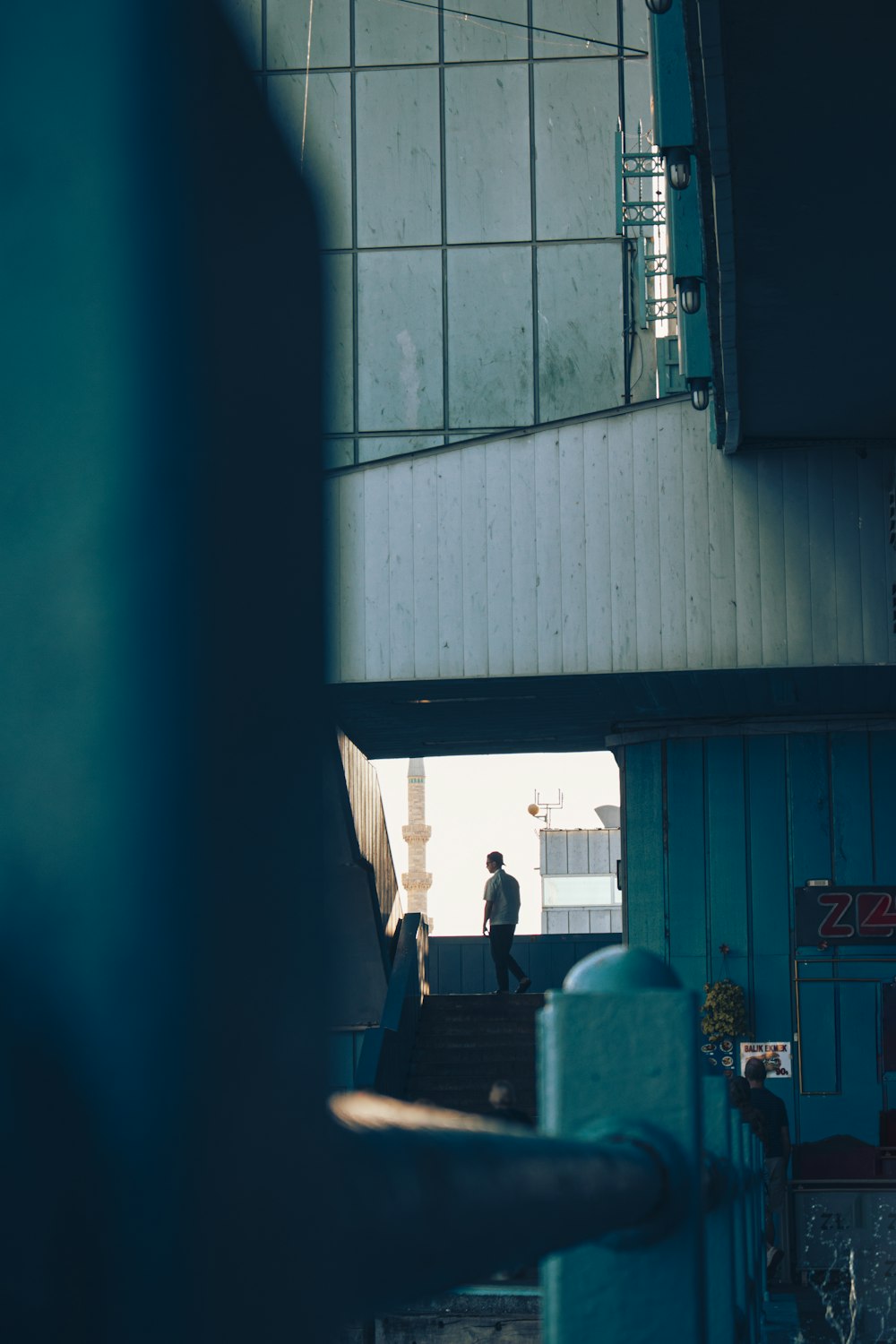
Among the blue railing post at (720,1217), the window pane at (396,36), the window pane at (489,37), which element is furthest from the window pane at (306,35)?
the blue railing post at (720,1217)

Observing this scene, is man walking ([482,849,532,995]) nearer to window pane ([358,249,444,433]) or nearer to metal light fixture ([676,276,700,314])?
window pane ([358,249,444,433])

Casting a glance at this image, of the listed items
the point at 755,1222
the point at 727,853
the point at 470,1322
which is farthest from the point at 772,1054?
the point at 755,1222

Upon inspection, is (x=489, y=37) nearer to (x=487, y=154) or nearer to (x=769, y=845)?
(x=487, y=154)

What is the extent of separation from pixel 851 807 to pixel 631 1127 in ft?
49.5

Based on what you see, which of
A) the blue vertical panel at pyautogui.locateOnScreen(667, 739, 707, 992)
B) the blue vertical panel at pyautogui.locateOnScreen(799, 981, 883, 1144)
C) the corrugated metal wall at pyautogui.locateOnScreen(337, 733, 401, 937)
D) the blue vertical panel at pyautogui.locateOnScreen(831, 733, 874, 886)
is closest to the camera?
the blue vertical panel at pyautogui.locateOnScreen(799, 981, 883, 1144)

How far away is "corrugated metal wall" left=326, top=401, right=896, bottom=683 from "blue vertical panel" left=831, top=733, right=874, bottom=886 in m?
2.31

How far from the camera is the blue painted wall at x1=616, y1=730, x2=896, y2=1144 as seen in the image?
1565 centimetres

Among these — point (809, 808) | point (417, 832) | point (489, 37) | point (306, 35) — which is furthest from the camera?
point (417, 832)

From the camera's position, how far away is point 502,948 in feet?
69.9

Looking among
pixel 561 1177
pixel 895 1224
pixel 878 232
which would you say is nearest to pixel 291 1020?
pixel 561 1177

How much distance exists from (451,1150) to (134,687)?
36cm

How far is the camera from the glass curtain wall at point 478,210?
1989cm

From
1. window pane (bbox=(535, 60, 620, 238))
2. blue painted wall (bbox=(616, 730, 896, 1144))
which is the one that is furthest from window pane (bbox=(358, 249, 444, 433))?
blue painted wall (bbox=(616, 730, 896, 1144))

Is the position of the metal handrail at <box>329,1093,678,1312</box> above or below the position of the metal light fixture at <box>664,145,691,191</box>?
below
